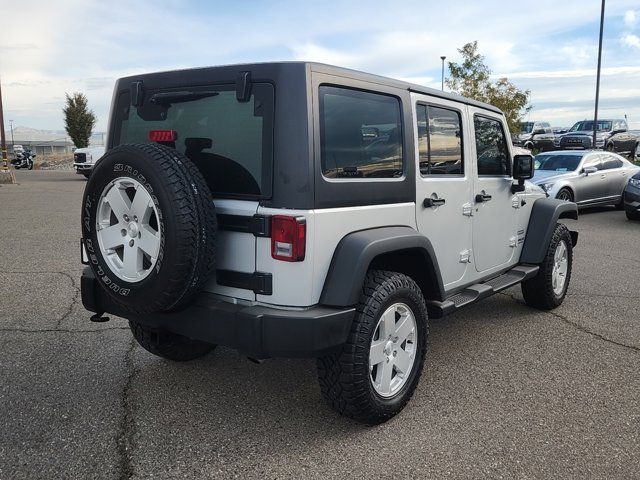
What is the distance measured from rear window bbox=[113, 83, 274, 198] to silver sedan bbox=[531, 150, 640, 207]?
394 inches

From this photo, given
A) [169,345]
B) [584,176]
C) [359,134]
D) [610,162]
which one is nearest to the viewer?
[359,134]

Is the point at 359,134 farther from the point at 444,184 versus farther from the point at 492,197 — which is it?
the point at 492,197

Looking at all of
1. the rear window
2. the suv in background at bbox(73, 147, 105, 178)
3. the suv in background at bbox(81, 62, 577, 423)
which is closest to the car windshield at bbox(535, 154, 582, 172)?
the suv in background at bbox(81, 62, 577, 423)

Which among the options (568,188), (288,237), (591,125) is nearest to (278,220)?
(288,237)

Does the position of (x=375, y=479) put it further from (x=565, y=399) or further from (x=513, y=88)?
(x=513, y=88)

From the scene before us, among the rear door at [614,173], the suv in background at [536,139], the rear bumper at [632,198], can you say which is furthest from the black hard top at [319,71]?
the suv in background at [536,139]

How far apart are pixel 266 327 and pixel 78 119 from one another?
59.2 metres

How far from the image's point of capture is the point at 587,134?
92.0 ft

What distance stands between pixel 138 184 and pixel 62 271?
15.0 ft

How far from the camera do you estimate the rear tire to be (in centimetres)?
381

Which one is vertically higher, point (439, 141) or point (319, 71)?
point (319, 71)

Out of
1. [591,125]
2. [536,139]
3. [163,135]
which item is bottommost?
[163,135]

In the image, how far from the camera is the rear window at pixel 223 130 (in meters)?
2.84

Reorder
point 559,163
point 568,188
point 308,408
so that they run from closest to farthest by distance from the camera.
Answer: point 308,408 → point 568,188 → point 559,163
